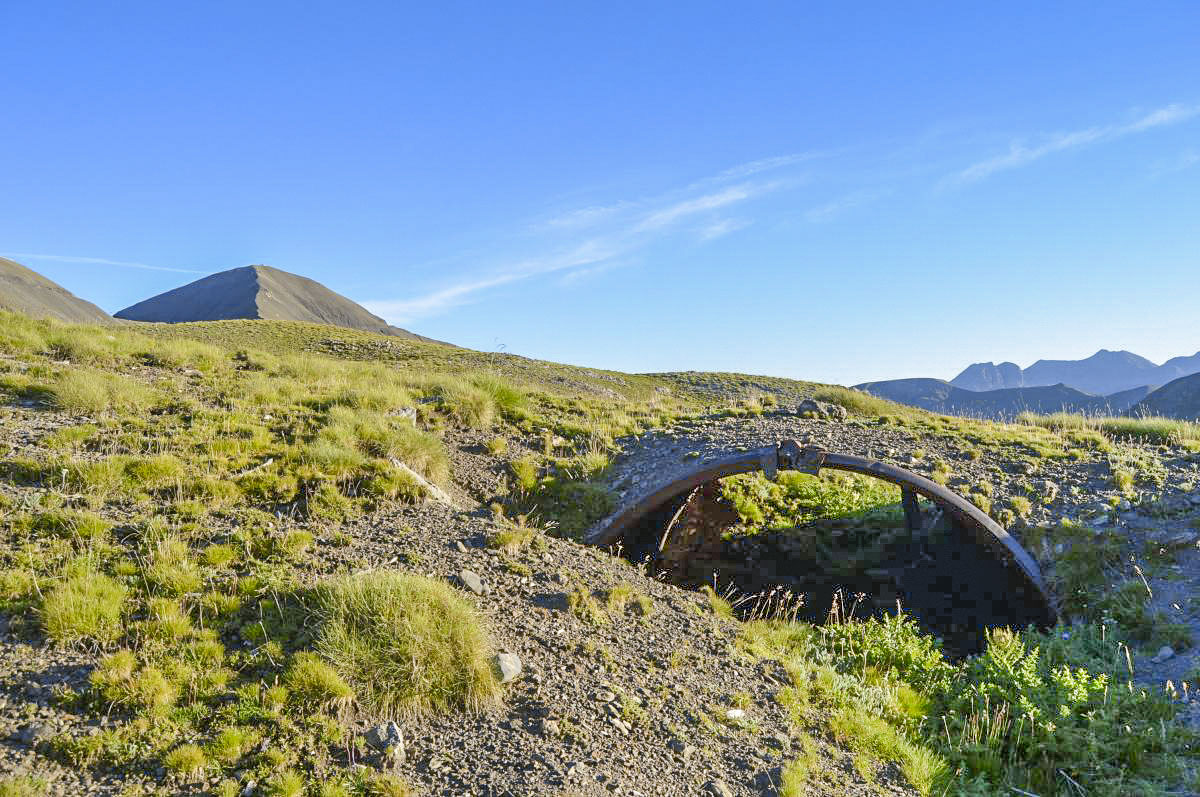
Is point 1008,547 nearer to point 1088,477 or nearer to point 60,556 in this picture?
point 1088,477

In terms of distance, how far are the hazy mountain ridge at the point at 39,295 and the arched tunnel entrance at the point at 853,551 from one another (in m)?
89.0

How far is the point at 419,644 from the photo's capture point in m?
6.14

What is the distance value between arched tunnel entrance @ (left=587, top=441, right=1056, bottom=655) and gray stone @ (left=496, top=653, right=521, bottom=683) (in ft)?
15.8

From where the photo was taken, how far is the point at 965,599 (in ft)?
42.3

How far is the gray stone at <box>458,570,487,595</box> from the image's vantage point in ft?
25.7

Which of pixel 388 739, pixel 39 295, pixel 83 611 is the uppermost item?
pixel 39 295

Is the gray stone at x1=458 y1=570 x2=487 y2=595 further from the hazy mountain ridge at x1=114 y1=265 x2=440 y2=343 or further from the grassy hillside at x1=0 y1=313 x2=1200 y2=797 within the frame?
the hazy mountain ridge at x1=114 y1=265 x2=440 y2=343

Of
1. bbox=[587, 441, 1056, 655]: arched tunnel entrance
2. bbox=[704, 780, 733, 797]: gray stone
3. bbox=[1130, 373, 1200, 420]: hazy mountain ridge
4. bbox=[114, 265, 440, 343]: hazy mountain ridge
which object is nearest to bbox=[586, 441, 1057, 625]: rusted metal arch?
bbox=[587, 441, 1056, 655]: arched tunnel entrance

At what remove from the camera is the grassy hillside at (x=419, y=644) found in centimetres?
519

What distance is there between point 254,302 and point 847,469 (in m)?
118

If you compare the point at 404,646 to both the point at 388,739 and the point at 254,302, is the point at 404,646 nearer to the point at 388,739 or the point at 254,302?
the point at 388,739

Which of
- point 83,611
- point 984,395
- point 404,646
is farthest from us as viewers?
point 984,395

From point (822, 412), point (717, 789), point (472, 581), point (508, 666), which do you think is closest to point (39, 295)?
point (822, 412)

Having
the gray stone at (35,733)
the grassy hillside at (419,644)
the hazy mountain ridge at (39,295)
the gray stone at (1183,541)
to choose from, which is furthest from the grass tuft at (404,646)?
the hazy mountain ridge at (39,295)
